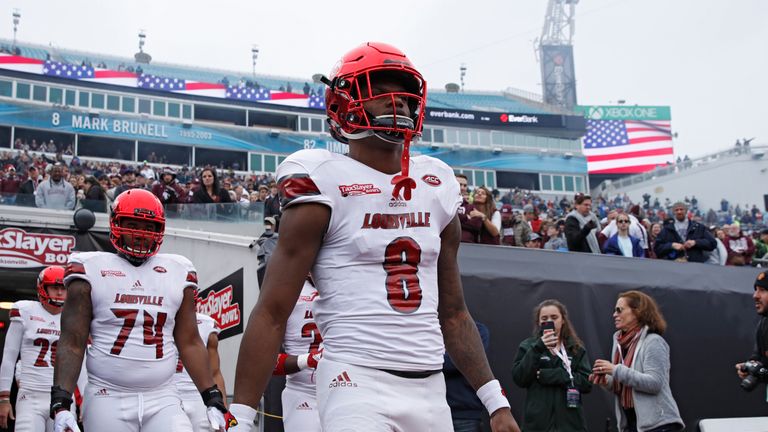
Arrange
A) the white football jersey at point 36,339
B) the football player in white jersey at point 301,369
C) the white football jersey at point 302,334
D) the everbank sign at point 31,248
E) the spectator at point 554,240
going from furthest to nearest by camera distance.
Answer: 1. the everbank sign at point 31,248
2. the spectator at point 554,240
3. the white football jersey at point 36,339
4. the white football jersey at point 302,334
5. the football player in white jersey at point 301,369

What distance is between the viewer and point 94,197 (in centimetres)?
1404

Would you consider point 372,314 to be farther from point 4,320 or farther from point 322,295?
point 4,320

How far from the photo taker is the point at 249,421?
93.7 inches

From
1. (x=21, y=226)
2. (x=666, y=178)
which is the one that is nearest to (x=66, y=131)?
(x=21, y=226)

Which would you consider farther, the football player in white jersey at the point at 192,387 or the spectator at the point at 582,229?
the spectator at the point at 582,229

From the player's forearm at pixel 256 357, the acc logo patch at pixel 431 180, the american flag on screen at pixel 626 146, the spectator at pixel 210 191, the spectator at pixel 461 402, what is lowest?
the spectator at pixel 461 402

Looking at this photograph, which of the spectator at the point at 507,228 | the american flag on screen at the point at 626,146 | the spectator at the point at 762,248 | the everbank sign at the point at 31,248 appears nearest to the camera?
the spectator at the point at 507,228

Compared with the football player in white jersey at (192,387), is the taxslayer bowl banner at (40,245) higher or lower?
higher

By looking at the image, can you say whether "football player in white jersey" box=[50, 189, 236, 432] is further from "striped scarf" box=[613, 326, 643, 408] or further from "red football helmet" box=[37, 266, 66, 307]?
"striped scarf" box=[613, 326, 643, 408]

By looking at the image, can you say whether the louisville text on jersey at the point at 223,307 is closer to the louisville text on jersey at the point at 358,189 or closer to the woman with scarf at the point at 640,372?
the woman with scarf at the point at 640,372

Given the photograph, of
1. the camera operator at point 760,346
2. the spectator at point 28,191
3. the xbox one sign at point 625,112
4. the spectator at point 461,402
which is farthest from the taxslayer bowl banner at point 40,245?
the xbox one sign at point 625,112

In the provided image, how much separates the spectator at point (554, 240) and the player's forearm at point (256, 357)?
9.23 metres

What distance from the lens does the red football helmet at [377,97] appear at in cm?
273

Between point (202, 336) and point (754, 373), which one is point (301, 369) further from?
point (754, 373)
